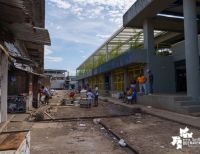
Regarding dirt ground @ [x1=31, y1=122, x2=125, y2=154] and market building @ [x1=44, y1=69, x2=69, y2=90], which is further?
market building @ [x1=44, y1=69, x2=69, y2=90]

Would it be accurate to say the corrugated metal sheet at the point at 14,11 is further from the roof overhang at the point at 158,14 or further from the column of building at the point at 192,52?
the roof overhang at the point at 158,14

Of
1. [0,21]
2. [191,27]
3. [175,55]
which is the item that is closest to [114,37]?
[175,55]

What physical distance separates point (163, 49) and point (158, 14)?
358 centimetres

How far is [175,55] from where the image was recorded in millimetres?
20438

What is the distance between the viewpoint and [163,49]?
22703 mm

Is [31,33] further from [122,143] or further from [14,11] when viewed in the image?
[122,143]

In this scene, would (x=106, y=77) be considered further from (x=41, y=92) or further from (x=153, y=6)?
(x=153, y=6)

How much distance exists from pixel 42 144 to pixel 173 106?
8.64m

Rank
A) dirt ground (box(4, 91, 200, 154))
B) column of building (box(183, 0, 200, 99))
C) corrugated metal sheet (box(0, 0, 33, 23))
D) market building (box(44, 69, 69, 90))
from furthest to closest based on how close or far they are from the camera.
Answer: market building (box(44, 69, 69, 90)), column of building (box(183, 0, 200, 99)), dirt ground (box(4, 91, 200, 154)), corrugated metal sheet (box(0, 0, 33, 23))

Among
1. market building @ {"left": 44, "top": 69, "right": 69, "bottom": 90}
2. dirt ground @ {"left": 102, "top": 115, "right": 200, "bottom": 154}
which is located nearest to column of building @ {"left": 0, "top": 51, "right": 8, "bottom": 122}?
dirt ground @ {"left": 102, "top": 115, "right": 200, "bottom": 154}

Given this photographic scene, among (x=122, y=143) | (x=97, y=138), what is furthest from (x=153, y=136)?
(x=97, y=138)

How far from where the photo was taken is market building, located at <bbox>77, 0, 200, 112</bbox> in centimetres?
1476

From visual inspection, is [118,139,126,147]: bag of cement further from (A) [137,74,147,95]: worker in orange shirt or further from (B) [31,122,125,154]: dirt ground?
(A) [137,74,147,95]: worker in orange shirt

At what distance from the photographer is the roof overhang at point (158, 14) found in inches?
688
